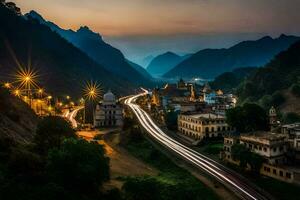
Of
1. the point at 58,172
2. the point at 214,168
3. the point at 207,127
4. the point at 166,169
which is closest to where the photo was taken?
the point at 58,172

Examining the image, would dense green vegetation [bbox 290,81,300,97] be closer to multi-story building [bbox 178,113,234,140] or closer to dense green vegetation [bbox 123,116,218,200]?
multi-story building [bbox 178,113,234,140]

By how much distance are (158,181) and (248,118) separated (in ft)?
116

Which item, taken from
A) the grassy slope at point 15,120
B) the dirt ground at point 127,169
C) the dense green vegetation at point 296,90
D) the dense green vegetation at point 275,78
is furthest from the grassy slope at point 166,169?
the dense green vegetation at point 275,78

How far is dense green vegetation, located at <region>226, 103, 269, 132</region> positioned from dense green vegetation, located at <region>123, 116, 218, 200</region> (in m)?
17.5

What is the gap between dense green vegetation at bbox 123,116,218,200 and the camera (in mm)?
38344

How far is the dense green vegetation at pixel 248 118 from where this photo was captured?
7444 centimetres

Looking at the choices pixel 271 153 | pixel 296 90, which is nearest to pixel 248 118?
pixel 271 153

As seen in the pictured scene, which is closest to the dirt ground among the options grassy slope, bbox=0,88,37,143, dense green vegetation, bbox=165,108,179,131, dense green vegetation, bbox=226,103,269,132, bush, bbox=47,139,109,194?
bush, bbox=47,139,109,194

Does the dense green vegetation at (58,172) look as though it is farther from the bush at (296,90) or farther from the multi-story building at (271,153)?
the bush at (296,90)

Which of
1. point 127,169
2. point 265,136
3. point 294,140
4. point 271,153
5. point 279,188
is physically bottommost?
point 279,188

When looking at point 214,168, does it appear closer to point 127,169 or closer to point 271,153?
point 271,153

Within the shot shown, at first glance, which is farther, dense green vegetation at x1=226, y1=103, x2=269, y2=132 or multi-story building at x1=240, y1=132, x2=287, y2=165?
dense green vegetation at x1=226, y1=103, x2=269, y2=132

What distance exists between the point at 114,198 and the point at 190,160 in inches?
1065

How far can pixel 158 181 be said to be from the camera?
4569 centimetres
